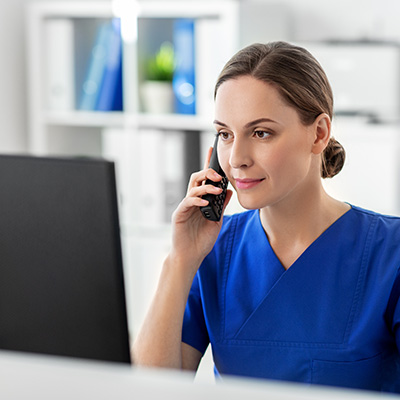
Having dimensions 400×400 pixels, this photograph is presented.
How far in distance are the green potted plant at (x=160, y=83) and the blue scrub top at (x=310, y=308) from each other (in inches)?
65.2

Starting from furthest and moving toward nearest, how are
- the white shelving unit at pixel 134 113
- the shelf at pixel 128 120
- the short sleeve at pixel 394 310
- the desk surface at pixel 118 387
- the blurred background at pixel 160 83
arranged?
the shelf at pixel 128 120 < the white shelving unit at pixel 134 113 < the blurred background at pixel 160 83 < the short sleeve at pixel 394 310 < the desk surface at pixel 118 387

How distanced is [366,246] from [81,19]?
7.24 feet

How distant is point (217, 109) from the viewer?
1.22 metres

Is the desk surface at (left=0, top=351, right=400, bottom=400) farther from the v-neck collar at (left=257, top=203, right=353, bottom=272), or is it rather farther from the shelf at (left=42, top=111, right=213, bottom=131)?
the shelf at (left=42, top=111, right=213, bottom=131)

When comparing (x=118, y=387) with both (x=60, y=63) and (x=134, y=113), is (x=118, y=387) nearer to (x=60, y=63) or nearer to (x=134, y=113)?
(x=134, y=113)

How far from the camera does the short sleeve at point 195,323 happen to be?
1.29 m

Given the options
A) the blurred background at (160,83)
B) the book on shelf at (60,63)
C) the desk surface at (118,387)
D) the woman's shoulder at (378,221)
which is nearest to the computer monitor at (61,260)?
the desk surface at (118,387)

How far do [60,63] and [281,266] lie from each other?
204cm

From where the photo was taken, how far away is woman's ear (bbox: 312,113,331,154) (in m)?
1.23

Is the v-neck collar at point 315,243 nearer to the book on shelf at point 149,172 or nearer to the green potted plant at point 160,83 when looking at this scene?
the book on shelf at point 149,172

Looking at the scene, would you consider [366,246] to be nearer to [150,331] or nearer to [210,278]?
[210,278]

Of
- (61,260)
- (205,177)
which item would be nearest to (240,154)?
(205,177)

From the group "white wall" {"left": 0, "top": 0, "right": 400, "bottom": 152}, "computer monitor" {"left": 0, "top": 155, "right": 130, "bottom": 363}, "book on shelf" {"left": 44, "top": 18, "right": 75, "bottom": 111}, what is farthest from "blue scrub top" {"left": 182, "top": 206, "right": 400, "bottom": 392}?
"book on shelf" {"left": 44, "top": 18, "right": 75, "bottom": 111}

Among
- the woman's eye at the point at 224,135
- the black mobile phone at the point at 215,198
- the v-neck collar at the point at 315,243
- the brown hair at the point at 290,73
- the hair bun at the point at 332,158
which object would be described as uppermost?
the brown hair at the point at 290,73
